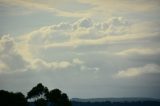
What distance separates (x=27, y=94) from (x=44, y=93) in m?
7.91

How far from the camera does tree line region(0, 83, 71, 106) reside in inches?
6516

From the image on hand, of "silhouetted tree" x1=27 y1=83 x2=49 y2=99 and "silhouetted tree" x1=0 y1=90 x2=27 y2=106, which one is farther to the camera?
"silhouetted tree" x1=27 y1=83 x2=49 y2=99

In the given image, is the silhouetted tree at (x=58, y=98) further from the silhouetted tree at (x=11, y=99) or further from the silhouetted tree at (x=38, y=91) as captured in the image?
the silhouetted tree at (x=11, y=99)

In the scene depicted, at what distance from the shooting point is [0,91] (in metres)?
167

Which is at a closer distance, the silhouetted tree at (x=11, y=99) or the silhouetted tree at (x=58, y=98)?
the silhouetted tree at (x=11, y=99)

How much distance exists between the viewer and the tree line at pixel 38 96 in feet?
543

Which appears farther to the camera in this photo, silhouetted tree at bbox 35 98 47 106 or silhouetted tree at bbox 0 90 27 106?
silhouetted tree at bbox 35 98 47 106

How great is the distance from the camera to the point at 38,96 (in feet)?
580

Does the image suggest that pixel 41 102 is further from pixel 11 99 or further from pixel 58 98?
pixel 11 99

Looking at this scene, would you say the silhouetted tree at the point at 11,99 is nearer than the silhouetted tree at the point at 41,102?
Yes

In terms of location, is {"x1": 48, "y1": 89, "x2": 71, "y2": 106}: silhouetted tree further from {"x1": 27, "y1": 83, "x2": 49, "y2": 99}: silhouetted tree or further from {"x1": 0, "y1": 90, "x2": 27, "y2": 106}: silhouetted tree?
{"x1": 0, "y1": 90, "x2": 27, "y2": 106}: silhouetted tree

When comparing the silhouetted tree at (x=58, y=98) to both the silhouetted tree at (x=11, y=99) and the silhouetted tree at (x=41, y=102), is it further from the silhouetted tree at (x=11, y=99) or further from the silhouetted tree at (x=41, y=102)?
the silhouetted tree at (x=11, y=99)

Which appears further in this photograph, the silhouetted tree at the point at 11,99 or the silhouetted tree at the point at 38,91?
the silhouetted tree at the point at 38,91

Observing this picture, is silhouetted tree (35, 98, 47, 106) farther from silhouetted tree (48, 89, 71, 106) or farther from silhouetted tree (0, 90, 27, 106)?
silhouetted tree (0, 90, 27, 106)
